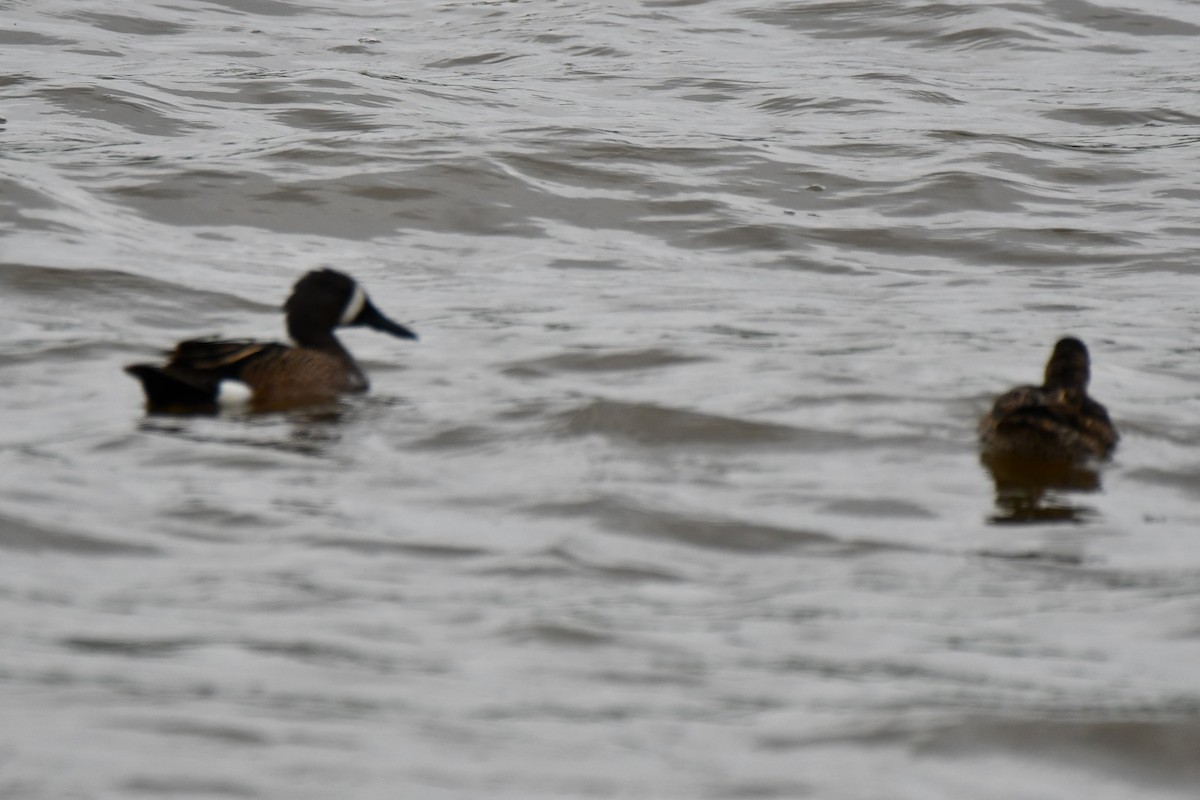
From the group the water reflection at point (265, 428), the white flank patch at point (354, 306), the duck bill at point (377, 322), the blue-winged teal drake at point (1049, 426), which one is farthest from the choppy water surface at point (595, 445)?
the white flank patch at point (354, 306)

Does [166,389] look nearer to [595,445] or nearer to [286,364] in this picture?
[286,364]

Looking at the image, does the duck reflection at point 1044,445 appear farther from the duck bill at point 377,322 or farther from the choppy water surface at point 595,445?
the duck bill at point 377,322

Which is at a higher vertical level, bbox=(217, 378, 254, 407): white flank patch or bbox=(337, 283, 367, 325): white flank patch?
bbox=(337, 283, 367, 325): white flank patch

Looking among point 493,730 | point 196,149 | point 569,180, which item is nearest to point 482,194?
point 569,180

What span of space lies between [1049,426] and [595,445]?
76.4 inches

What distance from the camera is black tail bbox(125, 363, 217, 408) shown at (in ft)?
29.0

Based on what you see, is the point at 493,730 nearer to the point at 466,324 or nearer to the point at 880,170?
the point at 466,324

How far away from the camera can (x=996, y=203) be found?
15.5 metres

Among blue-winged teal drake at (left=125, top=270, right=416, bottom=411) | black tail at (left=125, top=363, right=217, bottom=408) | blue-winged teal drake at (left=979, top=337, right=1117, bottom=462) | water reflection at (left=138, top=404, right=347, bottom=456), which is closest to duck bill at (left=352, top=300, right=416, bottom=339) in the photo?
blue-winged teal drake at (left=125, top=270, right=416, bottom=411)

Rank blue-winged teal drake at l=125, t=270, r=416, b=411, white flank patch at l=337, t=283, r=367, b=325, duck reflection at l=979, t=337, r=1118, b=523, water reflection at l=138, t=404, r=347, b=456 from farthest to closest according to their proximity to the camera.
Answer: white flank patch at l=337, t=283, r=367, b=325
blue-winged teal drake at l=125, t=270, r=416, b=411
water reflection at l=138, t=404, r=347, b=456
duck reflection at l=979, t=337, r=1118, b=523

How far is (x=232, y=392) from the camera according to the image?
913 centimetres

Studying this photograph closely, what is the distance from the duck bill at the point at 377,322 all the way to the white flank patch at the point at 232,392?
3.36 ft

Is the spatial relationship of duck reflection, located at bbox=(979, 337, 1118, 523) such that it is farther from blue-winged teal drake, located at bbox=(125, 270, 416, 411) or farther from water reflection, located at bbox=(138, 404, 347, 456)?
blue-winged teal drake, located at bbox=(125, 270, 416, 411)

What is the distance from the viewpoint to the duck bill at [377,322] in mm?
10109
